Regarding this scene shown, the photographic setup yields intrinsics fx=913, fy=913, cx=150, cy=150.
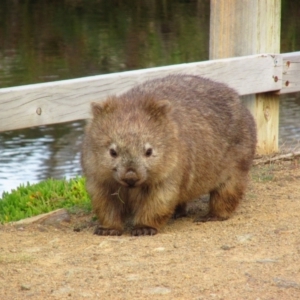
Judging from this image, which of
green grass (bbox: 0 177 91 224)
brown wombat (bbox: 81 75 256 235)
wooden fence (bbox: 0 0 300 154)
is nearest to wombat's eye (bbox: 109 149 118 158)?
brown wombat (bbox: 81 75 256 235)

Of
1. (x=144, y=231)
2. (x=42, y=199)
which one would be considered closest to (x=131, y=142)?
(x=144, y=231)

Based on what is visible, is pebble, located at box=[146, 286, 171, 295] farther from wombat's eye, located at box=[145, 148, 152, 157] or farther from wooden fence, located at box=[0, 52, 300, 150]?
wooden fence, located at box=[0, 52, 300, 150]

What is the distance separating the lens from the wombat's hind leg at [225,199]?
5.90m

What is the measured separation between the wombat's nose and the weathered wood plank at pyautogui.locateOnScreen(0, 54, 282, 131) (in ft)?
3.41

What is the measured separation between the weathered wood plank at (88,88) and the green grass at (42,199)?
0.74m

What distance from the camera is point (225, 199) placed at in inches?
233

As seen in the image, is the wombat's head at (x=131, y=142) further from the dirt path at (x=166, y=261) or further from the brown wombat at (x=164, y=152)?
the dirt path at (x=166, y=261)

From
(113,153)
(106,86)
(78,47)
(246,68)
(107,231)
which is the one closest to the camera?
(113,153)

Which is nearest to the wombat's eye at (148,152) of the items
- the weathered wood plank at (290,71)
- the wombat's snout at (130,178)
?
the wombat's snout at (130,178)

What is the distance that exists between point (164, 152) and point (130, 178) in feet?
1.12

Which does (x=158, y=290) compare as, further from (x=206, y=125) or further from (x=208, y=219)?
(x=206, y=125)

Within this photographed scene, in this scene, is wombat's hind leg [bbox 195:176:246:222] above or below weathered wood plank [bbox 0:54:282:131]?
below

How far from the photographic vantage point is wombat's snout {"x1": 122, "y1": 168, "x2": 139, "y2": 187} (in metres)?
5.18

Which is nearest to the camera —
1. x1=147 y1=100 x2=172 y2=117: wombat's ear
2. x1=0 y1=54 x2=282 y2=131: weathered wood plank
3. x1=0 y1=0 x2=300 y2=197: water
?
x1=147 y1=100 x2=172 y2=117: wombat's ear
